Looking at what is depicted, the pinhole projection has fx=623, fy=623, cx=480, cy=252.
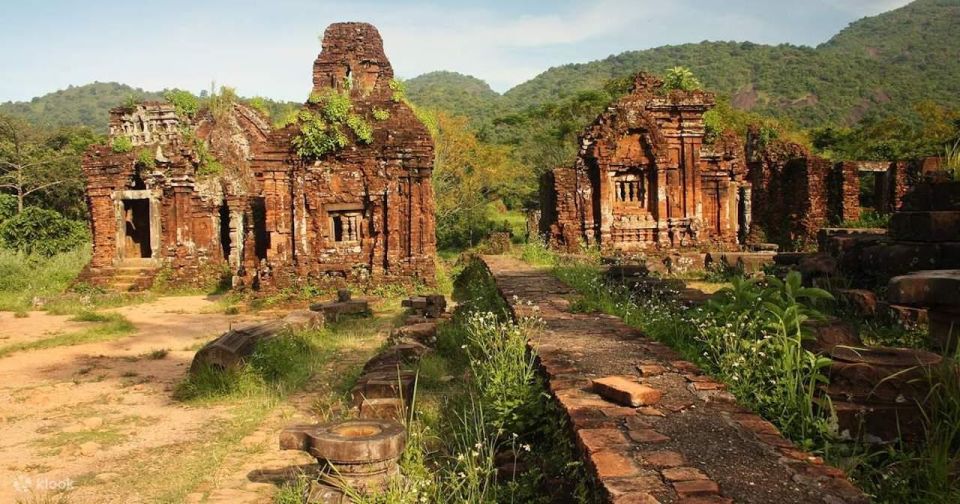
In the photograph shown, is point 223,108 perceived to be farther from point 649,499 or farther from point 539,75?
point 539,75

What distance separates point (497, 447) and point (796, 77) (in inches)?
3129

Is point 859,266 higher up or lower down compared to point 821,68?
lower down

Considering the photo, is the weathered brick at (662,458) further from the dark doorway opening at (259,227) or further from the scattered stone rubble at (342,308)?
the dark doorway opening at (259,227)

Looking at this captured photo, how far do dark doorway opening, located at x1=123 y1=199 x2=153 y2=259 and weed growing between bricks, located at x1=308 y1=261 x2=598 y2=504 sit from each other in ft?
53.9

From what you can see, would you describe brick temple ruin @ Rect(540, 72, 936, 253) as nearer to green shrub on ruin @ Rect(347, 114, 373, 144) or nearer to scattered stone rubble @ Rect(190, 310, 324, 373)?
green shrub on ruin @ Rect(347, 114, 373, 144)

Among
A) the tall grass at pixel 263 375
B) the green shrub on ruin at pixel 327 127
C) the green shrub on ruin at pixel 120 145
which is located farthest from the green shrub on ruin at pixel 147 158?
the tall grass at pixel 263 375

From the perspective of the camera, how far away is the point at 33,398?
22.2 ft

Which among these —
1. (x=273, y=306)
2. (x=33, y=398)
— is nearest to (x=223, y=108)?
(x=273, y=306)

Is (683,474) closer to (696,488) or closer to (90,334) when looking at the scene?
(696,488)

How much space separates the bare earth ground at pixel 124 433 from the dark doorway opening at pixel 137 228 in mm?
10461

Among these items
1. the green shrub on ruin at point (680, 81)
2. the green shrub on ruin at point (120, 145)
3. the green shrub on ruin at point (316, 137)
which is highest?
the green shrub on ruin at point (680, 81)

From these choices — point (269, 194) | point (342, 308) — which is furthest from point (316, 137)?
point (342, 308)

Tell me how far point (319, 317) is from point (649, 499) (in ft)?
29.6

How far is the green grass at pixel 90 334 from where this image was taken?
31.6 feet
